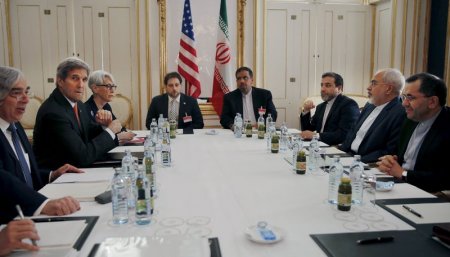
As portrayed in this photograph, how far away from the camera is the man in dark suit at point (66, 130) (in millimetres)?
2547

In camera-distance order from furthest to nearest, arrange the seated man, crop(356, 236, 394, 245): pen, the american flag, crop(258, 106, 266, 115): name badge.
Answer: the american flag
crop(258, 106, 266, 115): name badge
the seated man
crop(356, 236, 394, 245): pen

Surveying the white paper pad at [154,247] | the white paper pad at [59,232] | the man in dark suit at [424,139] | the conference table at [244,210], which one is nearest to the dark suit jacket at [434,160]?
the man in dark suit at [424,139]

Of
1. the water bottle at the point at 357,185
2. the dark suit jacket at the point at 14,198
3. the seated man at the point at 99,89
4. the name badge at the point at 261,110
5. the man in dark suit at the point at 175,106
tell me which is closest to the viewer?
the dark suit jacket at the point at 14,198

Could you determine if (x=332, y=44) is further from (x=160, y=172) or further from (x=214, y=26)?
(x=160, y=172)

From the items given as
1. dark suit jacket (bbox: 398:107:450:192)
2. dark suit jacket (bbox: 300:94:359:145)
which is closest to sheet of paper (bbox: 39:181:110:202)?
dark suit jacket (bbox: 398:107:450:192)

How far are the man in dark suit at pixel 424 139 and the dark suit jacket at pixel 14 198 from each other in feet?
6.01

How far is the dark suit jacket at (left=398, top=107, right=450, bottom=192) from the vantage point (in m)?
2.28

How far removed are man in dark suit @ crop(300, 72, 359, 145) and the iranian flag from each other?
6.10 ft

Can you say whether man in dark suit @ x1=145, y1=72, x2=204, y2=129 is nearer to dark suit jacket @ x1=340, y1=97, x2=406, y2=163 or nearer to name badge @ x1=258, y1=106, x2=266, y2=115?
name badge @ x1=258, y1=106, x2=266, y2=115

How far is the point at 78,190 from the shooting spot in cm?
190

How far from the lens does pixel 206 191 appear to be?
1903 mm

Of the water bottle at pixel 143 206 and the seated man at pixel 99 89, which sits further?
the seated man at pixel 99 89

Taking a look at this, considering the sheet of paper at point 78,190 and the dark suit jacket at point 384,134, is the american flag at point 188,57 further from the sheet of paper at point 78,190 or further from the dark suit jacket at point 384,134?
the sheet of paper at point 78,190

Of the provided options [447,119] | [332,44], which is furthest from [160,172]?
[332,44]
